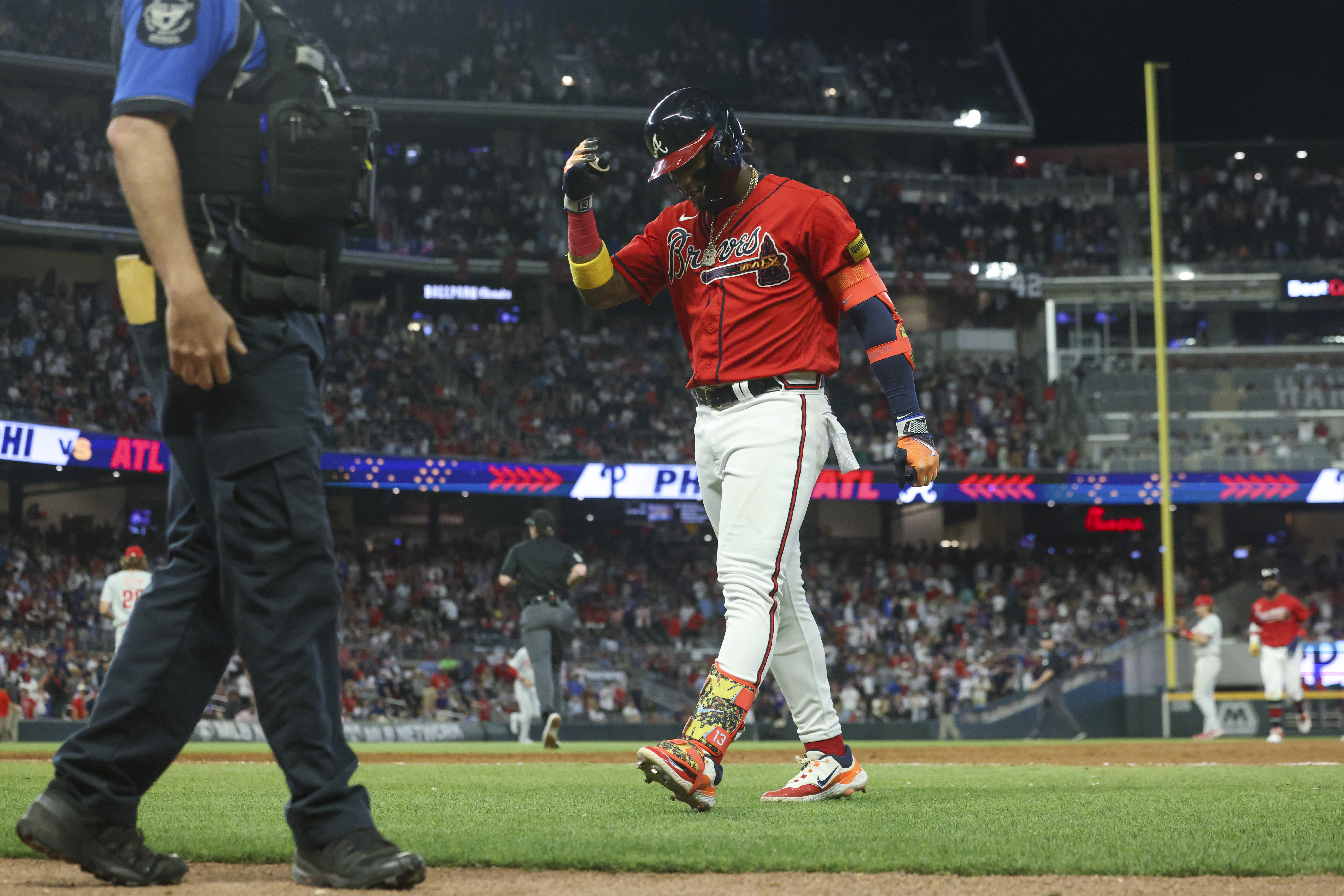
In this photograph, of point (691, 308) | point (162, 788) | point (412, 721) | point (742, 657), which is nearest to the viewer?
point (742, 657)

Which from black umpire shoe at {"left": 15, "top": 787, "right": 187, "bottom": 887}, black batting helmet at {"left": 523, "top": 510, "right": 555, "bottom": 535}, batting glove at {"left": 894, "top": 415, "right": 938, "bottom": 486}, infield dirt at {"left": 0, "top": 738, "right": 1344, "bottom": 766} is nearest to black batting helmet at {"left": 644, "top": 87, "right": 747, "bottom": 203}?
batting glove at {"left": 894, "top": 415, "right": 938, "bottom": 486}

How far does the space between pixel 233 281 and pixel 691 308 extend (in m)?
2.17

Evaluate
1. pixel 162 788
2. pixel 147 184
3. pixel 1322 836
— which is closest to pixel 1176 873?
pixel 1322 836

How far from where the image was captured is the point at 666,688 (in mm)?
22625

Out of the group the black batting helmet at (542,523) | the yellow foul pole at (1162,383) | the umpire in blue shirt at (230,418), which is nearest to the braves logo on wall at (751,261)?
the umpire in blue shirt at (230,418)

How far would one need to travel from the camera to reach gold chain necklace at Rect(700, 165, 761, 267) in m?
4.61

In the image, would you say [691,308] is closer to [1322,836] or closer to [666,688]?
[1322,836]

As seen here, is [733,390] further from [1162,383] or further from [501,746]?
[1162,383]

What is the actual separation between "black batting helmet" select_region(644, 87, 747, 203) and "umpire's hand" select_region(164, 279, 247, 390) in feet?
6.72

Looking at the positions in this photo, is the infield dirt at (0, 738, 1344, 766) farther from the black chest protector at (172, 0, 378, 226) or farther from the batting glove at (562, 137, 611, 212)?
the black chest protector at (172, 0, 378, 226)

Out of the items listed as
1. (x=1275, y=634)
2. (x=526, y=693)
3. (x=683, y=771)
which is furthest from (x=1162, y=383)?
(x=683, y=771)

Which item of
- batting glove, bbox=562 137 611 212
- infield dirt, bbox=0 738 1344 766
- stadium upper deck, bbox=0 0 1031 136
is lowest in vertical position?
infield dirt, bbox=0 738 1344 766

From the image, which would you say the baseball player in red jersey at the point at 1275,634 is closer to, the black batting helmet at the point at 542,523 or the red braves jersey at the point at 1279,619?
the red braves jersey at the point at 1279,619

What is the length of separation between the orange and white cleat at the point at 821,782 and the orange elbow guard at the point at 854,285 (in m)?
1.56
